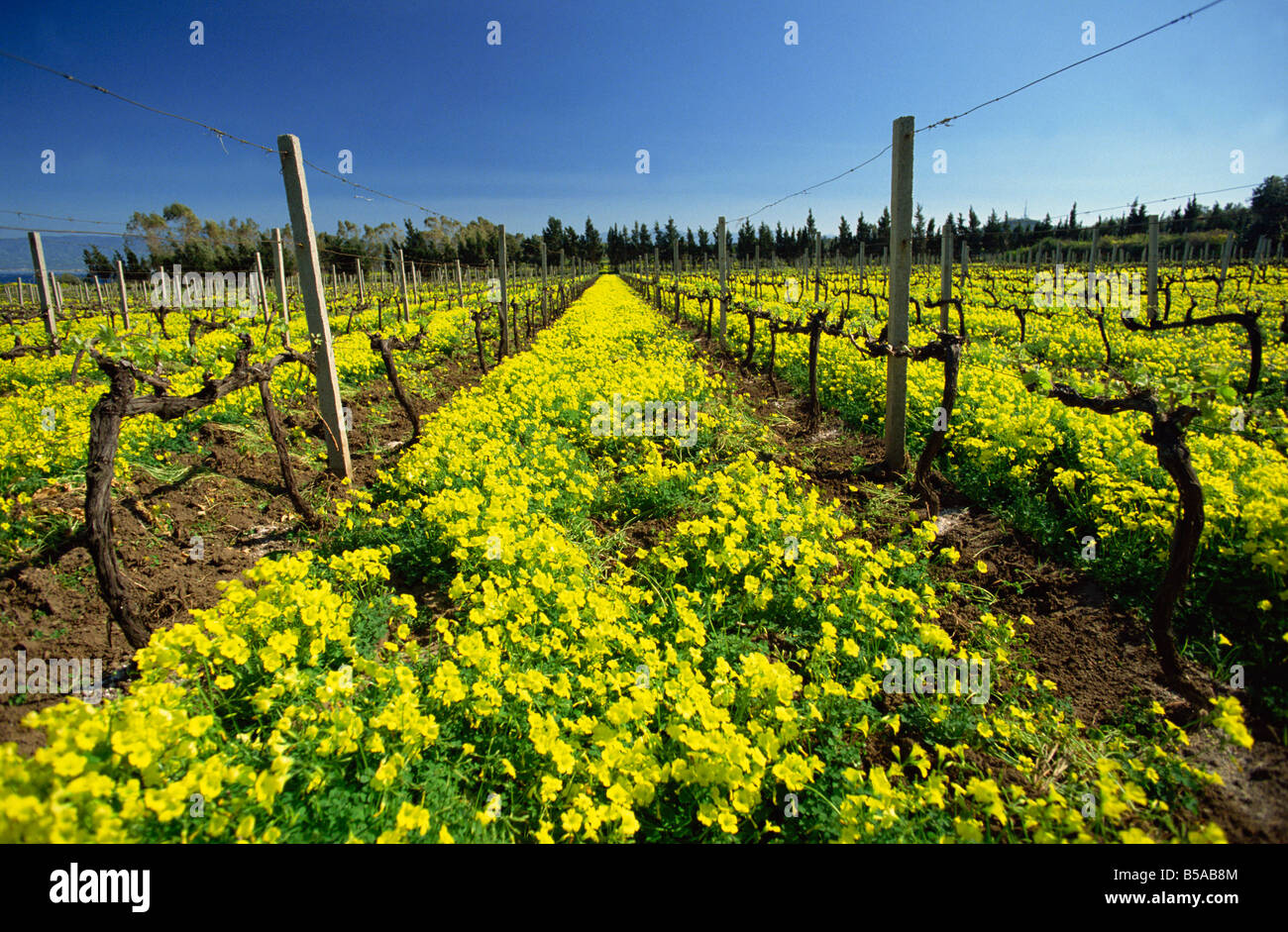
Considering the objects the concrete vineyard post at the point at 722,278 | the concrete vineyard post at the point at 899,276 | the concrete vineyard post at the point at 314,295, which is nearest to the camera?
the concrete vineyard post at the point at 899,276

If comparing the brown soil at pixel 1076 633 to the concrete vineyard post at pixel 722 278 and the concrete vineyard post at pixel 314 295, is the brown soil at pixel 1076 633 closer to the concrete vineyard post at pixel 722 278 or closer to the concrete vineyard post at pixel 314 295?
the concrete vineyard post at pixel 314 295

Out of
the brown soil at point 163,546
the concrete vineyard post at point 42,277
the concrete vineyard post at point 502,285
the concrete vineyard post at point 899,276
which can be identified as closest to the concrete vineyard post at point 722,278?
the concrete vineyard post at point 502,285

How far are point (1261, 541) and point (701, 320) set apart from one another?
20945mm

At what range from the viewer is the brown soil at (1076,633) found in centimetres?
302

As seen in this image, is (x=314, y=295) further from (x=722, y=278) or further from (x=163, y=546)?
(x=722, y=278)

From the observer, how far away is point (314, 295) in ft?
24.2

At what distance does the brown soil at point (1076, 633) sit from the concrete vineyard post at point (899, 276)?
0.54 m

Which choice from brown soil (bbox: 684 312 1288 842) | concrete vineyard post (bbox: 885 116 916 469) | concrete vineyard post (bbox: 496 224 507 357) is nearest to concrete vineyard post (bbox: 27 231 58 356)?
concrete vineyard post (bbox: 496 224 507 357)

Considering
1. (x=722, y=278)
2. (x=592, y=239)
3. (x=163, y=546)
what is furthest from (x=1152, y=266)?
(x=592, y=239)

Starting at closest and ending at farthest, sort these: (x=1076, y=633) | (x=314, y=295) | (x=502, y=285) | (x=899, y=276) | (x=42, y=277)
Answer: (x=1076, y=633)
(x=899, y=276)
(x=314, y=295)
(x=42, y=277)
(x=502, y=285)

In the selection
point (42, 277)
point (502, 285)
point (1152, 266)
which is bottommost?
point (1152, 266)

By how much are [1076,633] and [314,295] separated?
874 centimetres

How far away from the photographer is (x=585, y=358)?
43.4 feet
